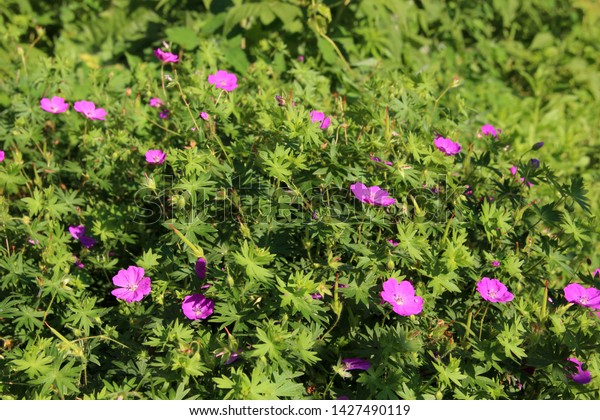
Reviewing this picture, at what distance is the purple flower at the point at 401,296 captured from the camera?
77.4 inches

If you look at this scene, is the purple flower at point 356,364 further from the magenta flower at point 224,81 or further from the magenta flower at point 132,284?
the magenta flower at point 224,81

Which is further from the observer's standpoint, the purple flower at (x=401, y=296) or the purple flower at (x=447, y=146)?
the purple flower at (x=447, y=146)

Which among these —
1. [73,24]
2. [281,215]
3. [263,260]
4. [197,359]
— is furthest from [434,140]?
[73,24]

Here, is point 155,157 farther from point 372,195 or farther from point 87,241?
point 372,195

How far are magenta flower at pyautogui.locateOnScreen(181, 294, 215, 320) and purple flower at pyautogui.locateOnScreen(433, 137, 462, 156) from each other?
38.6 inches

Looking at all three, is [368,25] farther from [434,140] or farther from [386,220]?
[386,220]

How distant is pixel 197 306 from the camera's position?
6.79 ft

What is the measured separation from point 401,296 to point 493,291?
0.34 m

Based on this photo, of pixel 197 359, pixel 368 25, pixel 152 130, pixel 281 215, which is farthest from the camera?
pixel 368 25

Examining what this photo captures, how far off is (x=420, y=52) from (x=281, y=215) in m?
2.56

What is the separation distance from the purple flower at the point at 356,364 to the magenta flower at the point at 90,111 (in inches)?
57.8

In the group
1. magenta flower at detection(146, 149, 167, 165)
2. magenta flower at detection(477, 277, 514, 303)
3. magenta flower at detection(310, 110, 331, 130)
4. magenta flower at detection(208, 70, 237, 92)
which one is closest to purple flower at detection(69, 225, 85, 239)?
magenta flower at detection(146, 149, 167, 165)

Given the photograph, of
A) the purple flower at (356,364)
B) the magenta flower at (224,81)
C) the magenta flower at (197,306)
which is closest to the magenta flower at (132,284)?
the magenta flower at (197,306)

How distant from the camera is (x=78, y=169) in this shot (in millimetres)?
2674
